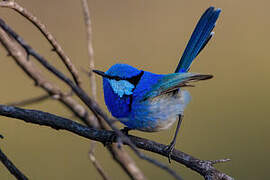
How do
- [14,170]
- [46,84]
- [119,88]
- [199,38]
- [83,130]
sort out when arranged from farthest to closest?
[199,38], [119,88], [83,130], [14,170], [46,84]

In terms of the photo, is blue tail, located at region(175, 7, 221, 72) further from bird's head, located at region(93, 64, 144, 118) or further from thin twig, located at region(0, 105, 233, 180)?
thin twig, located at region(0, 105, 233, 180)

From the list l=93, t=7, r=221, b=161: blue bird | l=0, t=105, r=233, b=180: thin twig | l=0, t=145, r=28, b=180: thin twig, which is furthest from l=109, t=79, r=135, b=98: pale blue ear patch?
l=0, t=145, r=28, b=180: thin twig

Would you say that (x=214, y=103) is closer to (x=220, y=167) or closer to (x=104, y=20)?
(x=220, y=167)

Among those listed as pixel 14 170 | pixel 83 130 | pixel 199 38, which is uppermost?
pixel 199 38

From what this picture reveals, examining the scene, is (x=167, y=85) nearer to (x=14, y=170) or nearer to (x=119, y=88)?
(x=119, y=88)

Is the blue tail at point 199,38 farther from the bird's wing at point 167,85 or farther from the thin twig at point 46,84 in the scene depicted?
the thin twig at point 46,84

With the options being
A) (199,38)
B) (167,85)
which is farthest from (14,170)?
(199,38)

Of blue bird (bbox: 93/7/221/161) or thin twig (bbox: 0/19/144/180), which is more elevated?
blue bird (bbox: 93/7/221/161)
